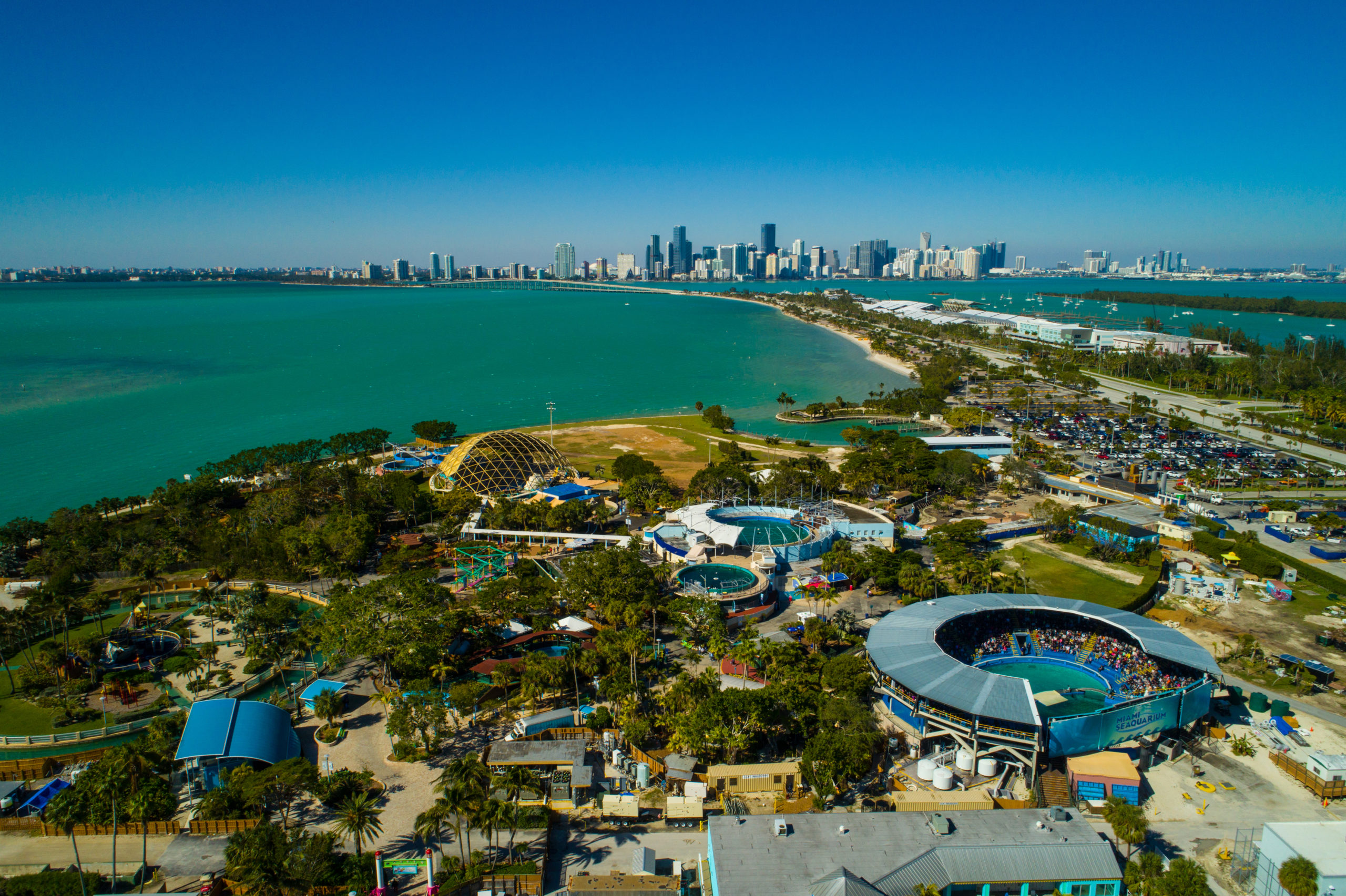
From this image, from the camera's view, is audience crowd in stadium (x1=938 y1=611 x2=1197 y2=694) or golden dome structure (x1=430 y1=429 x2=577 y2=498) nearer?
audience crowd in stadium (x1=938 y1=611 x2=1197 y2=694)

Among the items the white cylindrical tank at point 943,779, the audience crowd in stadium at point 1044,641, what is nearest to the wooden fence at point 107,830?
the white cylindrical tank at point 943,779

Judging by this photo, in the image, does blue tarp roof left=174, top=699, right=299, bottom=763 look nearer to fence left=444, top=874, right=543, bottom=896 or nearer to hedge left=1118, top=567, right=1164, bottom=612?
fence left=444, top=874, right=543, bottom=896

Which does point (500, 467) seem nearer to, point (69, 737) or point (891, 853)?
point (69, 737)

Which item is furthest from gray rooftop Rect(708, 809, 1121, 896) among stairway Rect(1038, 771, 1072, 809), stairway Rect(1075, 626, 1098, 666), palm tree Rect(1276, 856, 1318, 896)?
stairway Rect(1075, 626, 1098, 666)

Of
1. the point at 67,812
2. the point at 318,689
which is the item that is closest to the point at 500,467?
the point at 318,689

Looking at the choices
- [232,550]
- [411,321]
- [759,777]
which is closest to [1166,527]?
[759,777]

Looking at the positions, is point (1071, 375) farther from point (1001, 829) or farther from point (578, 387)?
point (1001, 829)
